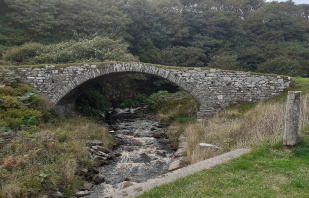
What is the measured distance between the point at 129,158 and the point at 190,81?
228 inches

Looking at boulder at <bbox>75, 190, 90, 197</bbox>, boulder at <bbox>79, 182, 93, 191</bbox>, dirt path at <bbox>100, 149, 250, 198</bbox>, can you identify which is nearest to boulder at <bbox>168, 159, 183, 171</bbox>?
dirt path at <bbox>100, 149, 250, 198</bbox>

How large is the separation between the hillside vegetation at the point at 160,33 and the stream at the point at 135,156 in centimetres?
564

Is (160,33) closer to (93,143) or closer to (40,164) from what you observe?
(93,143)

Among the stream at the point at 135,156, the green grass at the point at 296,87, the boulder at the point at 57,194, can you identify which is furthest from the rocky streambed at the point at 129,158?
the green grass at the point at 296,87

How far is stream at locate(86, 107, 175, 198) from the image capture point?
21.7 feet

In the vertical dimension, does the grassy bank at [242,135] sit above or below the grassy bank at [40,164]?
above

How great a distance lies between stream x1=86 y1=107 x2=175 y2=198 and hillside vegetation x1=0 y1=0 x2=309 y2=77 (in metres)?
5.64

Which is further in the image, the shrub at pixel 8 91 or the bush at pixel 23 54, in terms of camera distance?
the bush at pixel 23 54

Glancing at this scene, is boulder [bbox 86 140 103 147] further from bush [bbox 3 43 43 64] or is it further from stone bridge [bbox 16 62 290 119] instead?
bush [bbox 3 43 43 64]

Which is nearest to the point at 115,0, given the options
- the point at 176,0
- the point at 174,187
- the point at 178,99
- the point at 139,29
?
the point at 139,29

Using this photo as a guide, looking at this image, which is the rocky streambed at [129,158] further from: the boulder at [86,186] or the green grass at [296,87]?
the green grass at [296,87]

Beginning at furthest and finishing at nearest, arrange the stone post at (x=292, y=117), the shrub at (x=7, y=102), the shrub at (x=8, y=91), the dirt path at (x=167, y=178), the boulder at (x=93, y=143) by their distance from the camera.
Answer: the shrub at (x=8, y=91)
the boulder at (x=93, y=143)
the shrub at (x=7, y=102)
the stone post at (x=292, y=117)
the dirt path at (x=167, y=178)

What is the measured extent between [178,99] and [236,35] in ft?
65.4

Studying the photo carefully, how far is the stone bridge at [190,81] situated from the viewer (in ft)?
39.8
